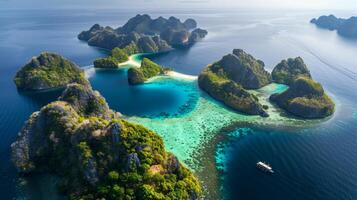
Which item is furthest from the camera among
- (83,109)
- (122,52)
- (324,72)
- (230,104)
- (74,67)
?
(122,52)

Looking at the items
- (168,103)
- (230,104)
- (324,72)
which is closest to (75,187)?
(168,103)

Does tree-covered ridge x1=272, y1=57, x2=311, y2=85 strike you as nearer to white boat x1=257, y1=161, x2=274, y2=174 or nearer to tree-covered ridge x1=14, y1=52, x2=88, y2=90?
white boat x1=257, y1=161, x2=274, y2=174

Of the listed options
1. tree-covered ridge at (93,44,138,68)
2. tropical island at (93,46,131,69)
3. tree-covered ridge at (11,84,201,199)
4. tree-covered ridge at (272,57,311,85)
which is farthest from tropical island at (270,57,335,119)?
tree-covered ridge at (93,44,138,68)

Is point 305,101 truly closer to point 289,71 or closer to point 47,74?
point 289,71

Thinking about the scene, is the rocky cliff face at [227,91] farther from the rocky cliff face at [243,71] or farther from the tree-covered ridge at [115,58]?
the tree-covered ridge at [115,58]

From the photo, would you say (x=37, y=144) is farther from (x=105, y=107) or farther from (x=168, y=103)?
(x=168, y=103)

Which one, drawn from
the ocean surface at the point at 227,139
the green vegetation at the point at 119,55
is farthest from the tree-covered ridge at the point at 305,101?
the green vegetation at the point at 119,55

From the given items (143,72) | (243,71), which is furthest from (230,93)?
(143,72)
